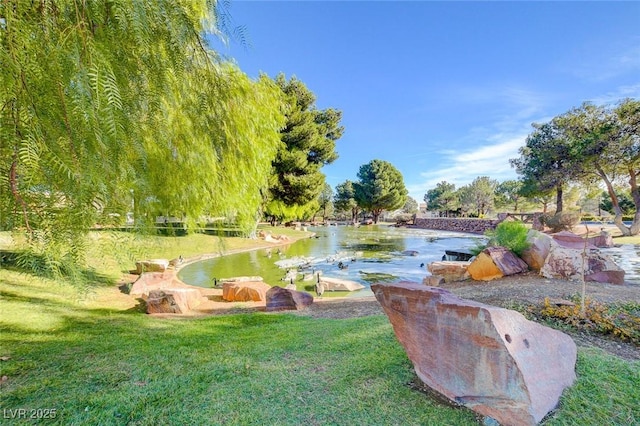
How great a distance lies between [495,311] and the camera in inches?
65.4

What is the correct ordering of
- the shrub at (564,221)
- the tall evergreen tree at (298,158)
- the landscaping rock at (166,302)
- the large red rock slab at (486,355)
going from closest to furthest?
the large red rock slab at (486,355) < the landscaping rock at (166,302) < the shrub at (564,221) < the tall evergreen tree at (298,158)

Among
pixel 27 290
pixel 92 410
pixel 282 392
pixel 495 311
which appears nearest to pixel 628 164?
pixel 495 311

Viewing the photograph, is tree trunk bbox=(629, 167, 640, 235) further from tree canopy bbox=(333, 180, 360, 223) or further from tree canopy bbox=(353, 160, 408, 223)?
tree canopy bbox=(333, 180, 360, 223)

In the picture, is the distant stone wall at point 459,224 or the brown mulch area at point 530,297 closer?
the brown mulch area at point 530,297

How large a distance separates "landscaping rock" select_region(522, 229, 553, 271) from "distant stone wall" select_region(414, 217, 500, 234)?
55.5 feet

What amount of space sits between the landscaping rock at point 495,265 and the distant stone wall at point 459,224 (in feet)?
56.8

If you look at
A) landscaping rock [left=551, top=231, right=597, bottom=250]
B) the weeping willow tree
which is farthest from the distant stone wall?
the weeping willow tree

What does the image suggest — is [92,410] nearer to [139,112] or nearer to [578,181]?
[139,112]

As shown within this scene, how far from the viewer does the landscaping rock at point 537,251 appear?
579 cm

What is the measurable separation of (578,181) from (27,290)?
22.2 metres

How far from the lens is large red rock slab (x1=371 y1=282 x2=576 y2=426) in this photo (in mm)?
1569

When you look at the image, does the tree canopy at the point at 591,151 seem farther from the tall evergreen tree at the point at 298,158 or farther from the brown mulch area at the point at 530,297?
the tall evergreen tree at the point at 298,158

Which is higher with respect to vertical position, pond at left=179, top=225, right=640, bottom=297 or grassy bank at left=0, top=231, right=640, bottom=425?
grassy bank at left=0, top=231, right=640, bottom=425

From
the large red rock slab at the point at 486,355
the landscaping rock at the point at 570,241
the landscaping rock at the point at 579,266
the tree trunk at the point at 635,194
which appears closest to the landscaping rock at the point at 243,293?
the large red rock slab at the point at 486,355
